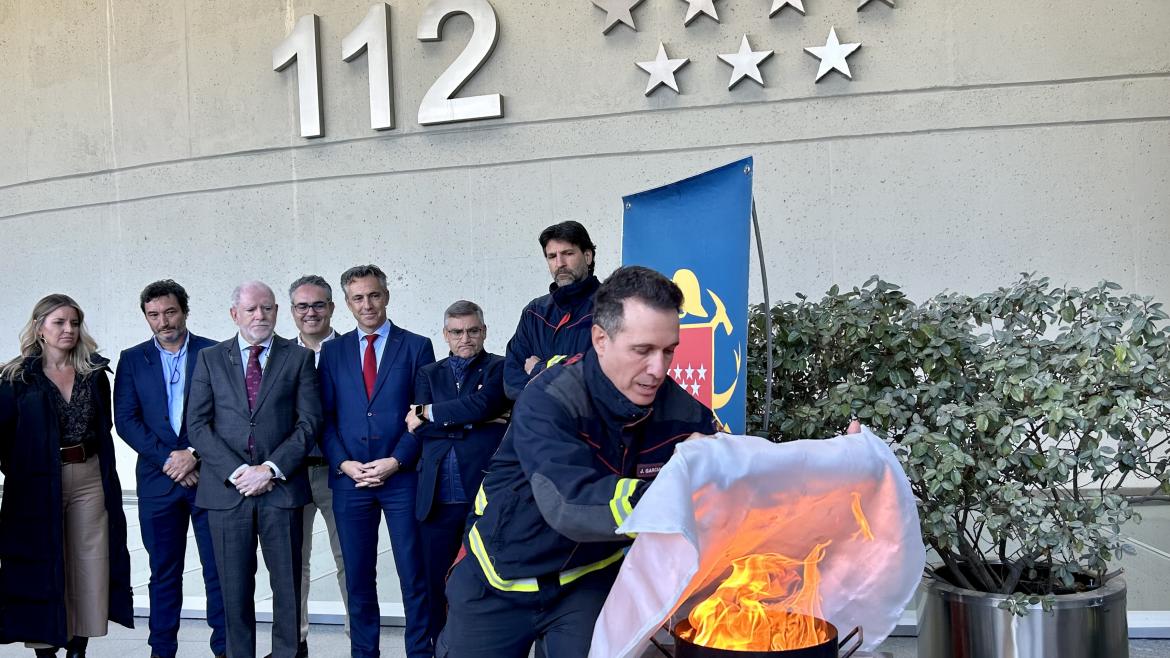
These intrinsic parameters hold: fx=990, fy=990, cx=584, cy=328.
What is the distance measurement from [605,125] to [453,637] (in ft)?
16.4

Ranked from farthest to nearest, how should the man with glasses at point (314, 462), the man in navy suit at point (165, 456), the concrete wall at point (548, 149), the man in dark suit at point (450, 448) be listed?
the concrete wall at point (548, 149), the man with glasses at point (314, 462), the man in navy suit at point (165, 456), the man in dark suit at point (450, 448)

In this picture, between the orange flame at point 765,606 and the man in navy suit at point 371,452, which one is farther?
the man in navy suit at point 371,452

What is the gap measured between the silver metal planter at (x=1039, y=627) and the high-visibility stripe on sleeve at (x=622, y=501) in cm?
153

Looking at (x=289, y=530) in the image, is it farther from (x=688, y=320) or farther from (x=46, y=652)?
(x=688, y=320)

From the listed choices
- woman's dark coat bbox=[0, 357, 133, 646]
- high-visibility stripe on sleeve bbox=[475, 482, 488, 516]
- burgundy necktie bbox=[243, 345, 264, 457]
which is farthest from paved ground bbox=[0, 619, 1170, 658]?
high-visibility stripe on sleeve bbox=[475, 482, 488, 516]

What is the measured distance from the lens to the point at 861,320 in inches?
124

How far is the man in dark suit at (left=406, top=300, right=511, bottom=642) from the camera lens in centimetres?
375

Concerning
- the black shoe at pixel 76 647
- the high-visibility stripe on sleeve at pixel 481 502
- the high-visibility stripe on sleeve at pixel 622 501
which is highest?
the high-visibility stripe on sleeve at pixel 622 501

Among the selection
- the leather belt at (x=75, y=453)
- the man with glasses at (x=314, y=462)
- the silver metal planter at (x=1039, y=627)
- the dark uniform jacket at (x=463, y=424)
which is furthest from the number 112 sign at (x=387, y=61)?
the silver metal planter at (x=1039, y=627)

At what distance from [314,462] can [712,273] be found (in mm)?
2055

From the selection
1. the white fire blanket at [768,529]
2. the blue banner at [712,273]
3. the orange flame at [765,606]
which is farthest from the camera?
the blue banner at [712,273]

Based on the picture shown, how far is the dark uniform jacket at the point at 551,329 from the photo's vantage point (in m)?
3.58

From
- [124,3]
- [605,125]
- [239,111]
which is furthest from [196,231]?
[605,125]

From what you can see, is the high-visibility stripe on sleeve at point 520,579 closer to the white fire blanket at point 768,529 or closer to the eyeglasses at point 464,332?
the white fire blanket at point 768,529
